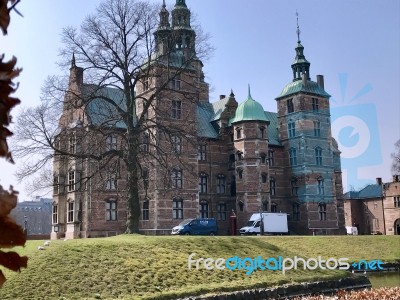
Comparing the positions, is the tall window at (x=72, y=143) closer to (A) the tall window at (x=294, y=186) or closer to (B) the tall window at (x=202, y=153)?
(B) the tall window at (x=202, y=153)

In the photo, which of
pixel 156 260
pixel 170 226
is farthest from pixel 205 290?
pixel 170 226

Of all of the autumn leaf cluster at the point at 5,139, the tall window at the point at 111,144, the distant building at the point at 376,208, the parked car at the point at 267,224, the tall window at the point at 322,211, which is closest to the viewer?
the autumn leaf cluster at the point at 5,139

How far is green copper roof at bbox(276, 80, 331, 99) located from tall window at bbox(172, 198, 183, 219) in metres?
18.5

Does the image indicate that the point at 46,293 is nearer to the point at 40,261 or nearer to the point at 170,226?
the point at 40,261

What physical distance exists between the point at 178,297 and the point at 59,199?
28095 mm

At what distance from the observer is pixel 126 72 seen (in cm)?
2525

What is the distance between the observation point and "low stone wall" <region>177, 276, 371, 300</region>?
623 inches

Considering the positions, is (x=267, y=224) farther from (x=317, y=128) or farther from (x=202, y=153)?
(x=317, y=128)

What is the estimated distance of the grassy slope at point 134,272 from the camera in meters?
14.3

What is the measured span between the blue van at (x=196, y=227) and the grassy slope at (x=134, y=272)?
40.5 feet

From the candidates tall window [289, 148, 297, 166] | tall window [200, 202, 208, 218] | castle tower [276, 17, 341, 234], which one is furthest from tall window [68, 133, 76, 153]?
tall window [289, 148, 297, 166]

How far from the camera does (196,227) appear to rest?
117ft

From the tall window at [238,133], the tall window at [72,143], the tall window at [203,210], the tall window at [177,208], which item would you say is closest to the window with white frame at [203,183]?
the tall window at [203,210]

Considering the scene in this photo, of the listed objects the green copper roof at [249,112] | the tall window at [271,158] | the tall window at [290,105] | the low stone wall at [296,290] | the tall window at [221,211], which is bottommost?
the low stone wall at [296,290]
